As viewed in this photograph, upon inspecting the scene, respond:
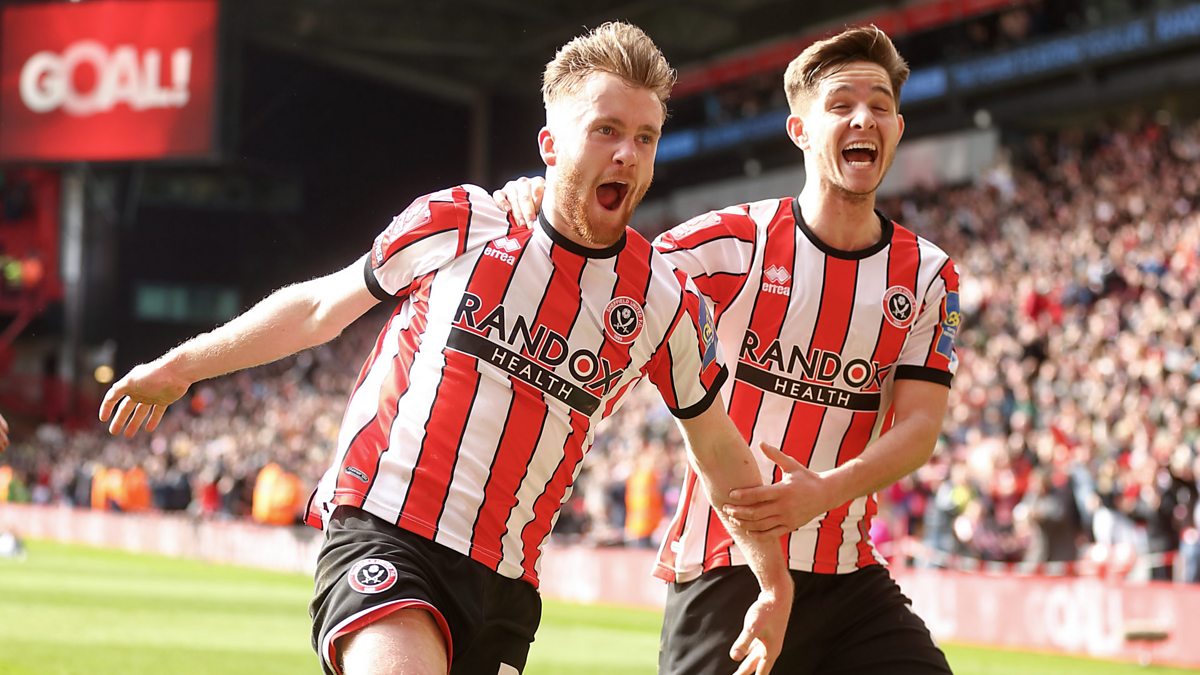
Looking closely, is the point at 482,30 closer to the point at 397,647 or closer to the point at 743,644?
the point at 743,644

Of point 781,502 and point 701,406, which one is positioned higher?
point 701,406

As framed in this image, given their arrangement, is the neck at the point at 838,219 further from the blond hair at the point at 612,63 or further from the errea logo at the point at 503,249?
the errea logo at the point at 503,249

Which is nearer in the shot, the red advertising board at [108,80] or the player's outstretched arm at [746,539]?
the player's outstretched arm at [746,539]

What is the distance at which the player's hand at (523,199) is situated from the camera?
4633 millimetres

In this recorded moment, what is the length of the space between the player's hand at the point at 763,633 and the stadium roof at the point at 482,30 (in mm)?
30485

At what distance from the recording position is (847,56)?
520 centimetres

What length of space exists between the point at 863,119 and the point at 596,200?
1114 millimetres

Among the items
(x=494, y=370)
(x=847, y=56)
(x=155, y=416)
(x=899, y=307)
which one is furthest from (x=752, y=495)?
(x=155, y=416)

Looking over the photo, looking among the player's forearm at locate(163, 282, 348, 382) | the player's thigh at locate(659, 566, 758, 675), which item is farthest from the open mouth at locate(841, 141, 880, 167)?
the player's forearm at locate(163, 282, 348, 382)

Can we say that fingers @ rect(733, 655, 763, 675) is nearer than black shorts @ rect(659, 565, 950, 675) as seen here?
Yes

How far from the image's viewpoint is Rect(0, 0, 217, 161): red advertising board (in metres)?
36.6

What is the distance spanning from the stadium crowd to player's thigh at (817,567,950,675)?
9.27m

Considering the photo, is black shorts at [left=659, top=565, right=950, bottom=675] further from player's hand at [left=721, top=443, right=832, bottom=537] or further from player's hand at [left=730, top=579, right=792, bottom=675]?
player's hand at [left=721, top=443, right=832, bottom=537]

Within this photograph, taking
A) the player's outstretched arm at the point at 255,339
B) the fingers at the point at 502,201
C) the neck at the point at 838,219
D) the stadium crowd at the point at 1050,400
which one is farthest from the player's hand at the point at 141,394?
the stadium crowd at the point at 1050,400
